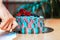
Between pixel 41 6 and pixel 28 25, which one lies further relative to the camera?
pixel 41 6

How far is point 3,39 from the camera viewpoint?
2.77ft

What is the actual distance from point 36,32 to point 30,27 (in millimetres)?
57

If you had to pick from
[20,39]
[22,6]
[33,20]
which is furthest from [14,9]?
[20,39]

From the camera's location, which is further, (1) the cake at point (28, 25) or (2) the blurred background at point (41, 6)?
(2) the blurred background at point (41, 6)

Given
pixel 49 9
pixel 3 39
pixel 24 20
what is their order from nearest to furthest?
1. pixel 3 39
2. pixel 24 20
3. pixel 49 9

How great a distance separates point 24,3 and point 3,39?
4.43ft

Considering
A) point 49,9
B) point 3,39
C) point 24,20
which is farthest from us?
point 49,9

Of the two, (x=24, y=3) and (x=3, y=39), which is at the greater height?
(x=24, y=3)

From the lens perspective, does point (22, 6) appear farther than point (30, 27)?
Yes

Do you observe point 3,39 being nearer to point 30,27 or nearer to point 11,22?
point 11,22

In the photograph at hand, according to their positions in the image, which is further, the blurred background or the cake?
the blurred background

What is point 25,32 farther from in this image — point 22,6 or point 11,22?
point 22,6

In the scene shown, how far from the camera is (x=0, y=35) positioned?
0.91 meters

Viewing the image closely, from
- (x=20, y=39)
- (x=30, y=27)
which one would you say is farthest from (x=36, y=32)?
(x=20, y=39)
